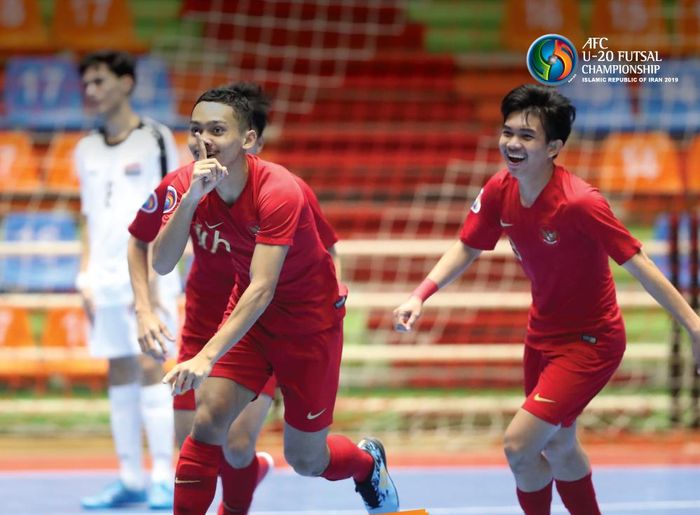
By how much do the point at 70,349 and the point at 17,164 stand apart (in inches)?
68.7

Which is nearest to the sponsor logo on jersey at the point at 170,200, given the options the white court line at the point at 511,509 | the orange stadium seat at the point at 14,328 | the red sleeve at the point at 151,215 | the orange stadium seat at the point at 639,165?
the red sleeve at the point at 151,215

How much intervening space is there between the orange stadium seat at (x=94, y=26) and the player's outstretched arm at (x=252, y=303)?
20.9ft

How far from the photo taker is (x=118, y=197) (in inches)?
229

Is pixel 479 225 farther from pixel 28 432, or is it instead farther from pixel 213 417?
pixel 28 432

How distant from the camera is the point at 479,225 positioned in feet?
15.2

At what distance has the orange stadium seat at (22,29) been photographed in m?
10.0

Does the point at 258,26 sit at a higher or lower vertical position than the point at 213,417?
higher

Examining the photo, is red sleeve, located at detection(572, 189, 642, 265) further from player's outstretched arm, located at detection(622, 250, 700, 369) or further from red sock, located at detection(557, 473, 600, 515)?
red sock, located at detection(557, 473, 600, 515)

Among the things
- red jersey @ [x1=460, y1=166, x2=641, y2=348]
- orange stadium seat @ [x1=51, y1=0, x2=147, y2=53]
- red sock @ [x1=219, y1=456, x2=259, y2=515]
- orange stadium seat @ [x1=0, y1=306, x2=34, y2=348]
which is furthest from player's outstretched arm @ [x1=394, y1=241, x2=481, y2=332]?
orange stadium seat @ [x1=51, y1=0, x2=147, y2=53]

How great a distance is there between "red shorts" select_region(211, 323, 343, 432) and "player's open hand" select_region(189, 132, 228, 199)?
2.21 ft

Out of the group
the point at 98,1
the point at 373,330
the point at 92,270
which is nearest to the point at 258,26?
the point at 98,1

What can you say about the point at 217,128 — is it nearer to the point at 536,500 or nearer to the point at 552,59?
the point at 536,500

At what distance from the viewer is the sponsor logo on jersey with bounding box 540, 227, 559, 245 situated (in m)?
4.32

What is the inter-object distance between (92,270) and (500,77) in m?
5.13
